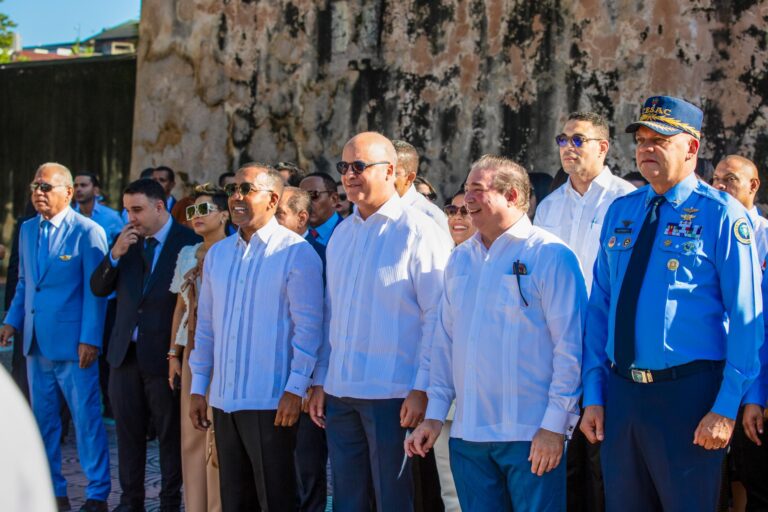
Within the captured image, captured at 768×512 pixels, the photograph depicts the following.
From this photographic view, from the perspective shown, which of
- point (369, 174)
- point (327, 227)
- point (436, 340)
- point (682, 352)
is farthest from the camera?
point (327, 227)

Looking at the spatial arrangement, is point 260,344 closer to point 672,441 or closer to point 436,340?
point 436,340

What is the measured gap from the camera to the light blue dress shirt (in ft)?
10.9

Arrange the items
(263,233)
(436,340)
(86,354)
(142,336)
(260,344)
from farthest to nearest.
A: (86,354) < (142,336) < (263,233) < (260,344) < (436,340)

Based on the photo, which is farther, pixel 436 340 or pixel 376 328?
pixel 376 328

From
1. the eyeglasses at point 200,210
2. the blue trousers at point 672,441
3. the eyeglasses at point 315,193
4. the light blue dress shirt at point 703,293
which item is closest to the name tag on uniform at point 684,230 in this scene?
the light blue dress shirt at point 703,293

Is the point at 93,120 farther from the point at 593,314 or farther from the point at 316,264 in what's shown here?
the point at 593,314

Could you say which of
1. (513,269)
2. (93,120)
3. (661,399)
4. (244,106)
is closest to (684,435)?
(661,399)

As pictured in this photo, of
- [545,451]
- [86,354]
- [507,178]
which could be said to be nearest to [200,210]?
[86,354]

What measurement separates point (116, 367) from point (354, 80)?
397 centimetres

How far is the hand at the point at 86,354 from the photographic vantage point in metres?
6.07

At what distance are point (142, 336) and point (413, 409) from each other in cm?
228

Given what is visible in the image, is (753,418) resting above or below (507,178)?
below

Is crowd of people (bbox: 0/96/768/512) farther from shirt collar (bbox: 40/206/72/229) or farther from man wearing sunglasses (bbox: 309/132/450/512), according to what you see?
shirt collar (bbox: 40/206/72/229)

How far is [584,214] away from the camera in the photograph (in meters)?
4.83
